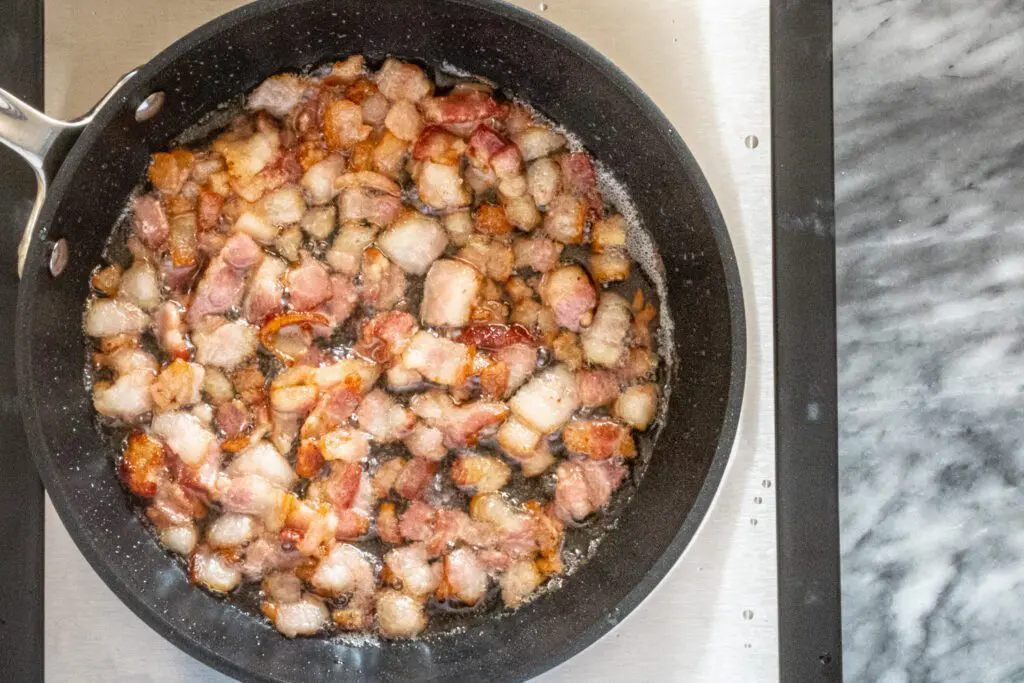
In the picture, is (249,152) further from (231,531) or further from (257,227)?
(231,531)

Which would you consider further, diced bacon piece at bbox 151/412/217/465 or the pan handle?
diced bacon piece at bbox 151/412/217/465

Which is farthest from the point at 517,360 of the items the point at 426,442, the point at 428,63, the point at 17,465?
the point at 17,465

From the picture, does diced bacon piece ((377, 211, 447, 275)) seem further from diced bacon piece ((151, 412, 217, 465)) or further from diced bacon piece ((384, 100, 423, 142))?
diced bacon piece ((151, 412, 217, 465))

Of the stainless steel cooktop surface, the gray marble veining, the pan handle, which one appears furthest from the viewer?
the gray marble veining

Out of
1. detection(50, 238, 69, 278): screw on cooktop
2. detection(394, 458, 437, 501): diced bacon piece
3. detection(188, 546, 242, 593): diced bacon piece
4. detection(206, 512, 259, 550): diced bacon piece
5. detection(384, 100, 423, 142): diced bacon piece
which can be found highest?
detection(384, 100, 423, 142): diced bacon piece

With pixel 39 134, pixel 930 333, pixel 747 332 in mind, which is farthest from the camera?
pixel 930 333

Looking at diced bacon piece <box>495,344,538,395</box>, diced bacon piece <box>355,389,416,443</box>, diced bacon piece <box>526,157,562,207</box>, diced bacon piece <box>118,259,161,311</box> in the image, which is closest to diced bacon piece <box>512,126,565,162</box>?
diced bacon piece <box>526,157,562,207</box>

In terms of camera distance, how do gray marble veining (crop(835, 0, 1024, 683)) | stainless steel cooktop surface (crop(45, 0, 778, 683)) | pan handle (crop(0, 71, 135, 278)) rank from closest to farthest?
1. pan handle (crop(0, 71, 135, 278))
2. stainless steel cooktop surface (crop(45, 0, 778, 683))
3. gray marble veining (crop(835, 0, 1024, 683))
